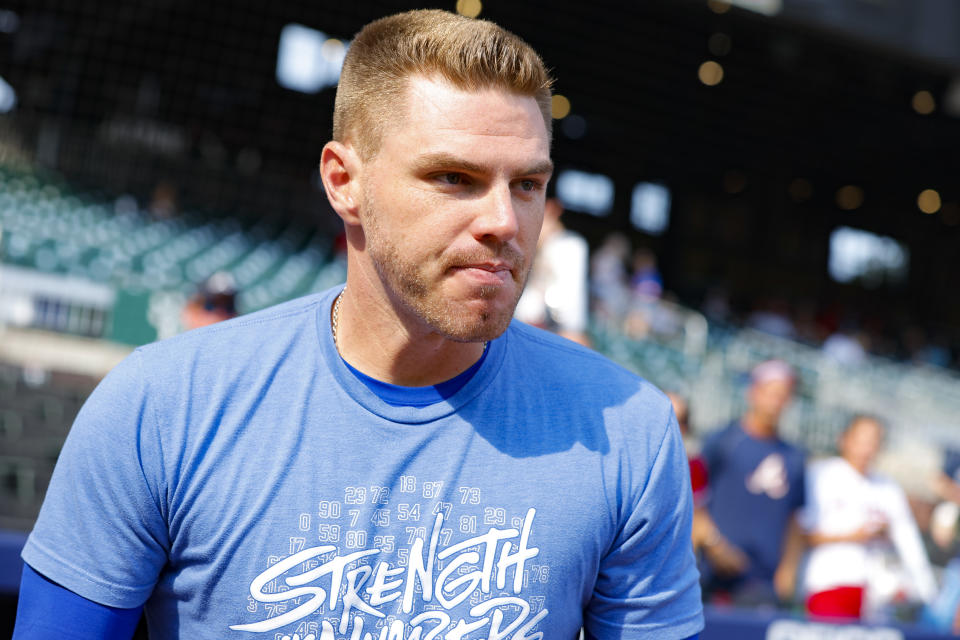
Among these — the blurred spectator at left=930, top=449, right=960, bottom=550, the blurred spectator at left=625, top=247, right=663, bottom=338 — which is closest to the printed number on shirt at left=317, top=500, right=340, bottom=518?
the blurred spectator at left=930, top=449, right=960, bottom=550

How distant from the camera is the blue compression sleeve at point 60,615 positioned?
1.50 m

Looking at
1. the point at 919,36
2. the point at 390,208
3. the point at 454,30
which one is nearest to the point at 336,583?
the point at 390,208

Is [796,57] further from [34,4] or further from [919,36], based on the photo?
[34,4]

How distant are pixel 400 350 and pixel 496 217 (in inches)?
12.3

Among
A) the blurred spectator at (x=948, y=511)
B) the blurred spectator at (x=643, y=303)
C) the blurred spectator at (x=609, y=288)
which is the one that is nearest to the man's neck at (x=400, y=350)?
the blurred spectator at (x=948, y=511)

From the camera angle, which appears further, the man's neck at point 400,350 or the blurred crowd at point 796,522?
the blurred crowd at point 796,522

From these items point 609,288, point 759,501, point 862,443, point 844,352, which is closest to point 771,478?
point 759,501

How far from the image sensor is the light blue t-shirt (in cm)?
151

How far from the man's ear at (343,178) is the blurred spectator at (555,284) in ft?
14.3

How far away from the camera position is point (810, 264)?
31500mm

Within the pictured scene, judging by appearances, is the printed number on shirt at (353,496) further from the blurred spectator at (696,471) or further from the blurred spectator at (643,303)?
the blurred spectator at (643,303)

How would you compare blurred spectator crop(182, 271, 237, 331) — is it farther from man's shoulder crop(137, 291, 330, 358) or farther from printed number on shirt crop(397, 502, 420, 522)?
printed number on shirt crop(397, 502, 420, 522)

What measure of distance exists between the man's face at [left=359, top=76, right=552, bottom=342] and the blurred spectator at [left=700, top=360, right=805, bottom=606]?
422 cm

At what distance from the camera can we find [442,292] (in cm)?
156
